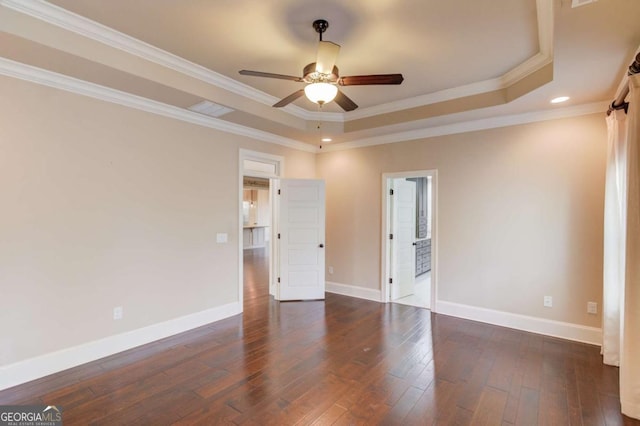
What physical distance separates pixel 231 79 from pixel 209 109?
1.55 feet

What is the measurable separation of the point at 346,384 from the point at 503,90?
3645 mm

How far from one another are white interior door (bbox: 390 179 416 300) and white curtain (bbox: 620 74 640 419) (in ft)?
10.2

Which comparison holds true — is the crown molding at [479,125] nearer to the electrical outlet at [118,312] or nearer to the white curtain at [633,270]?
the white curtain at [633,270]

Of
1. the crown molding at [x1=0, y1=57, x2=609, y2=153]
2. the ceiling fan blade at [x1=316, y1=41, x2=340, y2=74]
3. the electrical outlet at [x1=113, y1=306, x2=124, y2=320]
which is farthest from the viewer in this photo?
the electrical outlet at [x1=113, y1=306, x2=124, y2=320]

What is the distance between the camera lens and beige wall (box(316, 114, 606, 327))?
362 cm

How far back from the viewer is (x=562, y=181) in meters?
3.74

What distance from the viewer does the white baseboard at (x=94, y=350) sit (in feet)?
8.81

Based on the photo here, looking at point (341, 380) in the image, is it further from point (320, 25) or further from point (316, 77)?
point (320, 25)

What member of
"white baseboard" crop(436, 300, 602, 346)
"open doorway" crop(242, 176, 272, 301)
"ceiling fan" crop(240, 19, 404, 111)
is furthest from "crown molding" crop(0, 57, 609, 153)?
"open doorway" crop(242, 176, 272, 301)

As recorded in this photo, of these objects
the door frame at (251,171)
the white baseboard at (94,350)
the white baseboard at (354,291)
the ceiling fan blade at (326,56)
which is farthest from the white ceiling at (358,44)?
the white baseboard at (354,291)

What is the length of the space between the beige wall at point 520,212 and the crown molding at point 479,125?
2.9 inches

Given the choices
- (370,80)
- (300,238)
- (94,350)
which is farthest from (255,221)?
(370,80)

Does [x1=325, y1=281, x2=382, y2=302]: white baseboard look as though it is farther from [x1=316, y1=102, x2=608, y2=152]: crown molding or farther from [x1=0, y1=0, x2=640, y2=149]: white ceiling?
[x1=0, y1=0, x2=640, y2=149]: white ceiling

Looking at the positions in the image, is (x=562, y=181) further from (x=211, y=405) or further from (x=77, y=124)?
(x=77, y=124)
